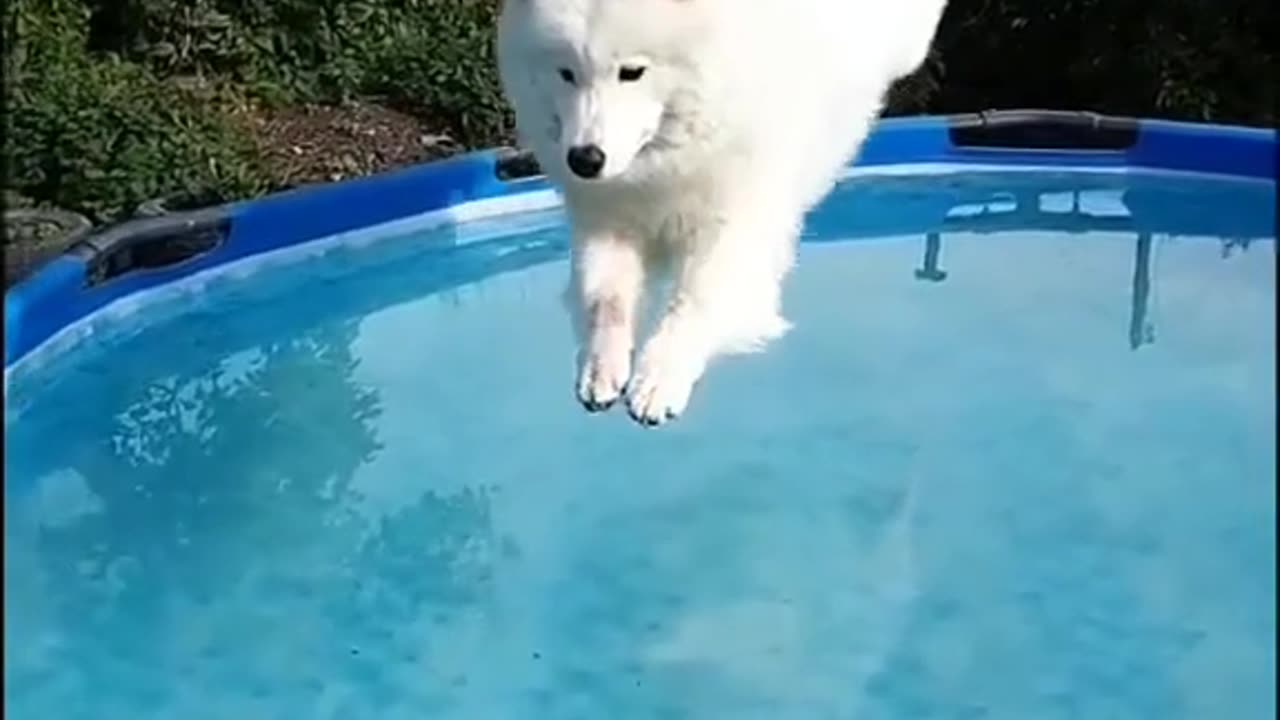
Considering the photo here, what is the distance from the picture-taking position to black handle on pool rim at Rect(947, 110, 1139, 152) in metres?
6.70

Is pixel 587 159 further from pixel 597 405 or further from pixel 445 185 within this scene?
pixel 445 185

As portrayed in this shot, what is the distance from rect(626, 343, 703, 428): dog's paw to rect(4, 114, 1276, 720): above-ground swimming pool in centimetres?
104

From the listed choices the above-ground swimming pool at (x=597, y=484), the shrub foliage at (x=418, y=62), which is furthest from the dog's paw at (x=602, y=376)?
the shrub foliage at (x=418, y=62)

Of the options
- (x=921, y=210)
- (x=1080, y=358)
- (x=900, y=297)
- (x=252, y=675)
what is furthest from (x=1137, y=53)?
(x=252, y=675)

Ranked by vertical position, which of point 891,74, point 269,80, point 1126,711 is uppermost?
point 891,74

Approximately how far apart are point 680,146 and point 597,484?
2.21 metres

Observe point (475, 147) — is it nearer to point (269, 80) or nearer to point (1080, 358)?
point (269, 80)

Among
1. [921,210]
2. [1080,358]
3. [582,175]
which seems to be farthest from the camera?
[921,210]

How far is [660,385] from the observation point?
2252 mm

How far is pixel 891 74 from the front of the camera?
3.56m

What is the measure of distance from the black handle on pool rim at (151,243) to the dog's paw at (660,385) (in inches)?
132

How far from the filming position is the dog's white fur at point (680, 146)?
2291 millimetres

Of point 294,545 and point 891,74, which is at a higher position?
point 891,74

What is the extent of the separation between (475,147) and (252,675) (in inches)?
130
